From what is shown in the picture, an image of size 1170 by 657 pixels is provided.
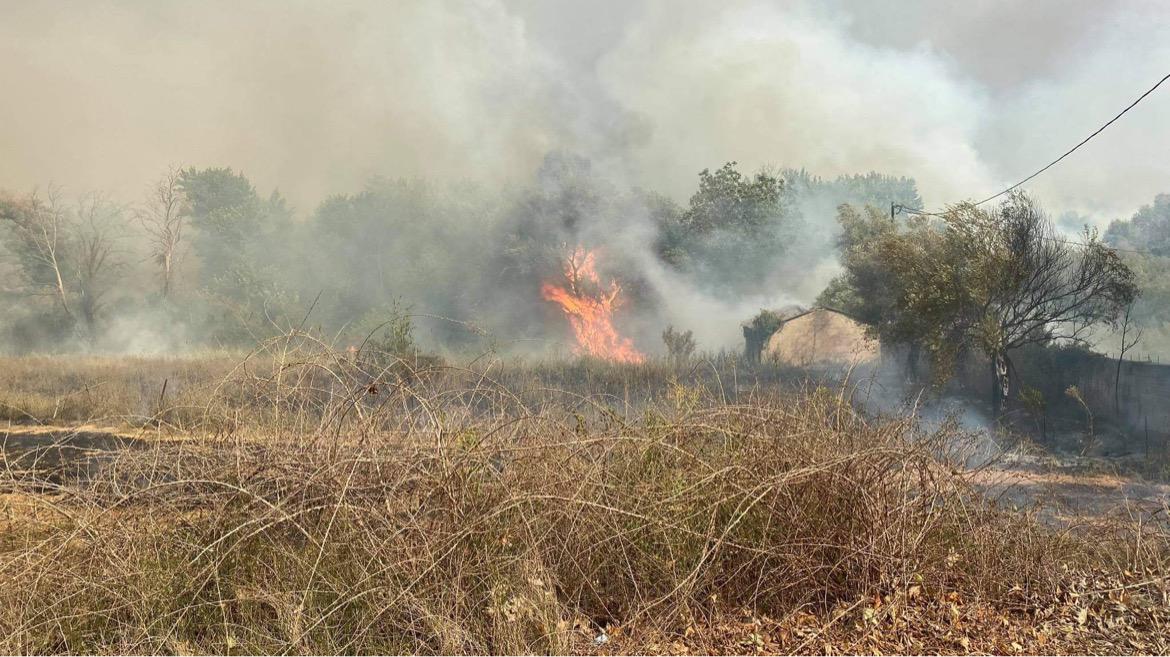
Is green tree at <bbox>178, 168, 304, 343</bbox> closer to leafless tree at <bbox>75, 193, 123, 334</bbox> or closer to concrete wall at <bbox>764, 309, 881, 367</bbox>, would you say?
leafless tree at <bbox>75, 193, 123, 334</bbox>

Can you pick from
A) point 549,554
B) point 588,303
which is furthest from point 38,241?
point 549,554

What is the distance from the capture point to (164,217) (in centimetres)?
4069

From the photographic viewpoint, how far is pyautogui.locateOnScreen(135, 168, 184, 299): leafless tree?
132ft

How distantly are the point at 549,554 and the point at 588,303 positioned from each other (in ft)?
102

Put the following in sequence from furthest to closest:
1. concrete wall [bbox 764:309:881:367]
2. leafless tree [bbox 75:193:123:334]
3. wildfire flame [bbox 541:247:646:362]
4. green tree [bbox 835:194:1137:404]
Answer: leafless tree [bbox 75:193:123:334]
wildfire flame [bbox 541:247:646:362]
concrete wall [bbox 764:309:881:367]
green tree [bbox 835:194:1137:404]

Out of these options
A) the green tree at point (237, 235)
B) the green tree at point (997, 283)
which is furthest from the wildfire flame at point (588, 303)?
the green tree at point (997, 283)

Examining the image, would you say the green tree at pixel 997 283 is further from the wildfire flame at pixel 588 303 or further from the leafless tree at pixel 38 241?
the leafless tree at pixel 38 241

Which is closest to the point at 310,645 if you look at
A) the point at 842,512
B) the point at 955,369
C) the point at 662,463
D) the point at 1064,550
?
the point at 662,463

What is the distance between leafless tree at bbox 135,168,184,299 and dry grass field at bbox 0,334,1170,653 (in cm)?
3773

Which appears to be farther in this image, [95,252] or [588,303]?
[95,252]

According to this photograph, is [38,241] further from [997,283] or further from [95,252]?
[997,283]

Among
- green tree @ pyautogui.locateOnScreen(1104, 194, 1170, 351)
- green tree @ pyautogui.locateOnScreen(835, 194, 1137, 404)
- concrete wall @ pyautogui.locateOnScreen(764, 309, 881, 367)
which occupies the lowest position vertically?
concrete wall @ pyautogui.locateOnScreen(764, 309, 881, 367)

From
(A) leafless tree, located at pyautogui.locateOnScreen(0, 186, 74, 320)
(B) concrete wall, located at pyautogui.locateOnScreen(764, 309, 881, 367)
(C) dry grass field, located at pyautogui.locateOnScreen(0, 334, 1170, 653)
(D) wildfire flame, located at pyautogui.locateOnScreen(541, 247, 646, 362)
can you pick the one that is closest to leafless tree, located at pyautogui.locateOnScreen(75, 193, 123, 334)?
(A) leafless tree, located at pyautogui.locateOnScreen(0, 186, 74, 320)

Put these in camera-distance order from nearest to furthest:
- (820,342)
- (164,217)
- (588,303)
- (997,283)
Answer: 1. (997,283)
2. (820,342)
3. (588,303)
4. (164,217)
